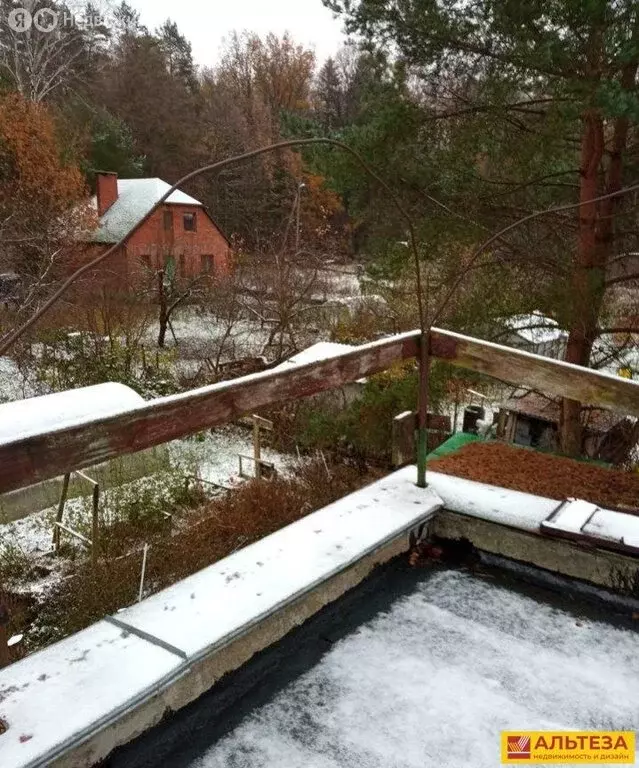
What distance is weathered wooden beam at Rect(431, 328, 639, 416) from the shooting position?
217cm

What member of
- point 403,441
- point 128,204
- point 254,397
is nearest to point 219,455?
point 403,441

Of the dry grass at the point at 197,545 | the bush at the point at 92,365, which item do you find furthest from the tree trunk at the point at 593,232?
the bush at the point at 92,365

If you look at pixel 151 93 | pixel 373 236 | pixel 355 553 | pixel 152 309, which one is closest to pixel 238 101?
pixel 151 93

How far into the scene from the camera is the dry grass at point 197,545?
892 centimetres

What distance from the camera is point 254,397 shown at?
1.98 meters

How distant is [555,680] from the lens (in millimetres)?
1857

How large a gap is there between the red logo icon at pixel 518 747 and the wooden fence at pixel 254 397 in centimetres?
113

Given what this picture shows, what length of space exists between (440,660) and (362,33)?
28.0 ft

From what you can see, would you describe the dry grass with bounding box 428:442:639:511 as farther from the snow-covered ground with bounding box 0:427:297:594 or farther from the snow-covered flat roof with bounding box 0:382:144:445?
the snow-covered ground with bounding box 0:427:297:594

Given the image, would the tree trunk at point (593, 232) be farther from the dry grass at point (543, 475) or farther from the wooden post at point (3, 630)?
the wooden post at point (3, 630)

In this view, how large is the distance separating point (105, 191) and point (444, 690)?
1121 inches

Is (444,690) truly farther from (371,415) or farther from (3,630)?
(371,415)

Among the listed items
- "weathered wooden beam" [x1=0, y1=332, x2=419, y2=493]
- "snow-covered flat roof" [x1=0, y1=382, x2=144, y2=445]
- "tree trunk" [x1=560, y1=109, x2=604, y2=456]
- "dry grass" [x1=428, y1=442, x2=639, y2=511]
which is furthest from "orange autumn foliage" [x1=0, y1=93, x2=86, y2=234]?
"weathered wooden beam" [x1=0, y1=332, x2=419, y2=493]

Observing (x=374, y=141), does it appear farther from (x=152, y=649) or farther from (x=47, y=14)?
(x=47, y=14)
